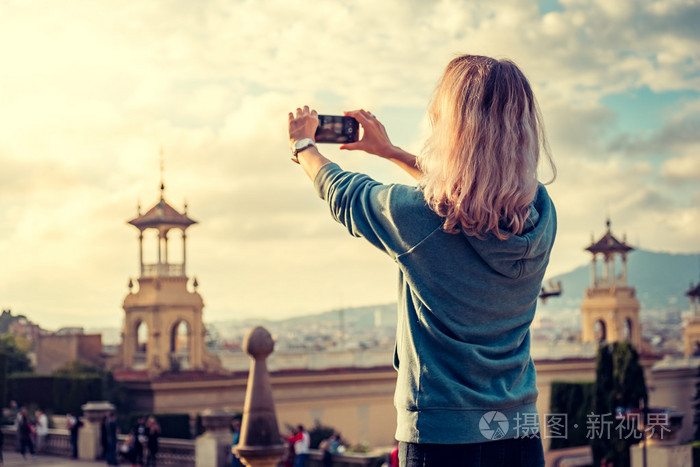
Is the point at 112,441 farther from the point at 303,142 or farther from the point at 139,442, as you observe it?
the point at 303,142

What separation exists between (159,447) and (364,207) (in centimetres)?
2274

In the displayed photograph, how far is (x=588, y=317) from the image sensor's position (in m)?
53.2

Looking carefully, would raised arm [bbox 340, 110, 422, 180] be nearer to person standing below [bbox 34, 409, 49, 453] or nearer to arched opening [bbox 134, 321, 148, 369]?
person standing below [bbox 34, 409, 49, 453]

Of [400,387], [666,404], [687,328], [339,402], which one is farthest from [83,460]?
[687,328]

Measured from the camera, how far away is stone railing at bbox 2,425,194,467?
22.9m

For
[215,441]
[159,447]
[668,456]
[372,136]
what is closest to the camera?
[372,136]

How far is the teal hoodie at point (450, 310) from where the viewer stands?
2156mm

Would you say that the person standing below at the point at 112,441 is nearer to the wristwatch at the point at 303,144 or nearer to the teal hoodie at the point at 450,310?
the wristwatch at the point at 303,144

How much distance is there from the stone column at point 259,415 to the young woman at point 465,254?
873cm

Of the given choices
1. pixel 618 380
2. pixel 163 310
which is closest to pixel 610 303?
pixel 618 380

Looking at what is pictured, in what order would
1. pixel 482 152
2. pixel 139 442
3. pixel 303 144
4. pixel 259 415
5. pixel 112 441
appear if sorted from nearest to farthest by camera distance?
pixel 482 152
pixel 303 144
pixel 259 415
pixel 139 442
pixel 112 441

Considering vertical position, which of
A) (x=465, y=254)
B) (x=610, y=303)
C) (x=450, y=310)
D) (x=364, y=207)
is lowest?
(x=450, y=310)

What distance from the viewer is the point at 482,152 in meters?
2.12

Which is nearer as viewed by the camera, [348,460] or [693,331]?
[348,460]
